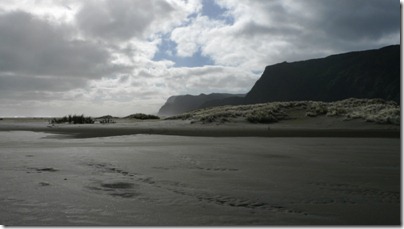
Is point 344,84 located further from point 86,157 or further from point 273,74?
point 86,157

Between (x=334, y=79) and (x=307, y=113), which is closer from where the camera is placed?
(x=307, y=113)

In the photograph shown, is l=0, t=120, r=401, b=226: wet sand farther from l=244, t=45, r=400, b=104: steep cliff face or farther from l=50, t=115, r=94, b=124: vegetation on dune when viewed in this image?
l=244, t=45, r=400, b=104: steep cliff face

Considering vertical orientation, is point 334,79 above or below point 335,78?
below

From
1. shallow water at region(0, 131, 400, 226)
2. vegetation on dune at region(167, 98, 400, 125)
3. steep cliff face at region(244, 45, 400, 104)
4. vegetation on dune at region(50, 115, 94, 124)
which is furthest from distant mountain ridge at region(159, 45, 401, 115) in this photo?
shallow water at region(0, 131, 400, 226)

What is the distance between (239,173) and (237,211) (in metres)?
2.39

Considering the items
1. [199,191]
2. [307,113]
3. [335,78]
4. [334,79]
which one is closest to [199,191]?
[199,191]

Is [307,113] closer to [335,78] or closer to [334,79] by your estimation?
[334,79]

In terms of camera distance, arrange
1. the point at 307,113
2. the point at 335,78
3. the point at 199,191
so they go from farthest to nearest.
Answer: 1. the point at 335,78
2. the point at 307,113
3. the point at 199,191

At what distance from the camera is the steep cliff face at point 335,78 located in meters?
115

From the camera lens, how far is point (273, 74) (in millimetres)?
156750

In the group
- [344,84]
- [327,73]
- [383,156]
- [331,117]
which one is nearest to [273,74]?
[327,73]

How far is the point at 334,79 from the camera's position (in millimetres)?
131000

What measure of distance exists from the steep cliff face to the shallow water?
353 ft

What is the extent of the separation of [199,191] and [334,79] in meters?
135
